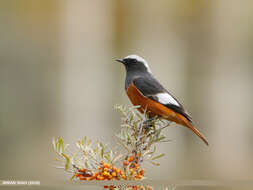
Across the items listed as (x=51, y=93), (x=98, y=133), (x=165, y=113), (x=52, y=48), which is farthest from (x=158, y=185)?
(x=52, y=48)

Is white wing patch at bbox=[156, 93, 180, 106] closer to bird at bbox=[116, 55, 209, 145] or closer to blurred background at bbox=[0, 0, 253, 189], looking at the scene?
bird at bbox=[116, 55, 209, 145]

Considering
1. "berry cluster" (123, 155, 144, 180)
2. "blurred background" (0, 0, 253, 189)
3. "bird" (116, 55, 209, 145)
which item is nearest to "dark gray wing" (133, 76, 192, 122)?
"bird" (116, 55, 209, 145)

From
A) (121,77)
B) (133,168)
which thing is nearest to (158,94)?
(133,168)

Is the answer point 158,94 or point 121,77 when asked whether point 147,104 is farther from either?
point 121,77

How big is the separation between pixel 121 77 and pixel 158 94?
25.0ft

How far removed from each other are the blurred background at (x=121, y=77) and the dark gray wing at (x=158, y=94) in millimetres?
5644

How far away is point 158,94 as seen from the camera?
2.97 m

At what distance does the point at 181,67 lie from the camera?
1111cm

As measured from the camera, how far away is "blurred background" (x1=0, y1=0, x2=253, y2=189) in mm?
9219

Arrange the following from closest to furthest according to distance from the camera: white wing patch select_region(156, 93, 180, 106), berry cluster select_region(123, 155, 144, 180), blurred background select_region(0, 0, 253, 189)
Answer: berry cluster select_region(123, 155, 144, 180) → white wing patch select_region(156, 93, 180, 106) → blurred background select_region(0, 0, 253, 189)

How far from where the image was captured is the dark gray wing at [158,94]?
293cm

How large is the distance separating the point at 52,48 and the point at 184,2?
3683mm

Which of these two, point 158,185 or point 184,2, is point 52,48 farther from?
point 158,185

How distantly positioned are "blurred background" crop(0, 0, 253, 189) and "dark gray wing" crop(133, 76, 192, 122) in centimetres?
564
